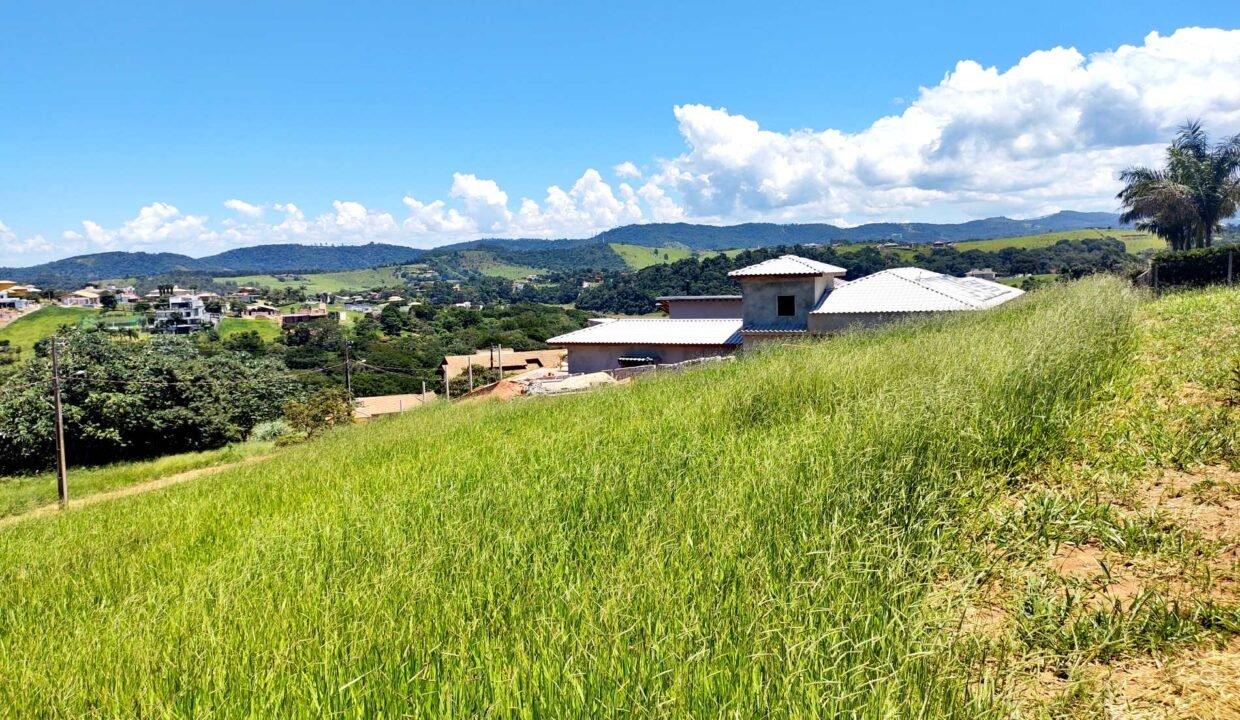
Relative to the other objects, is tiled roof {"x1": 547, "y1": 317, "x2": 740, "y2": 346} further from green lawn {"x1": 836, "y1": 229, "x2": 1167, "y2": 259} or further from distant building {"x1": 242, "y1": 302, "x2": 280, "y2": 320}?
distant building {"x1": 242, "y1": 302, "x2": 280, "y2": 320}

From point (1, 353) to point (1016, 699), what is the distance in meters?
89.3

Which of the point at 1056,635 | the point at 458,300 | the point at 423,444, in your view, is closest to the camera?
the point at 1056,635

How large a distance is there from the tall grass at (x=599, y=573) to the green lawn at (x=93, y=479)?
748 inches

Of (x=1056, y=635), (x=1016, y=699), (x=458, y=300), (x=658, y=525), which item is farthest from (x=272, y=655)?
(x=458, y=300)

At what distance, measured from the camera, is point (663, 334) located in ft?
94.3

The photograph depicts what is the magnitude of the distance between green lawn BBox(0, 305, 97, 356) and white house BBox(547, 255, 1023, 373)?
8029cm

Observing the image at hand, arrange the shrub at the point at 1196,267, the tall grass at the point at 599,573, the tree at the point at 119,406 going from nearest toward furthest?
the tall grass at the point at 599,573, the shrub at the point at 1196,267, the tree at the point at 119,406

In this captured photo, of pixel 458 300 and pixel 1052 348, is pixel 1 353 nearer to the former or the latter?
pixel 1052 348

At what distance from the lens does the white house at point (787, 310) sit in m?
22.5

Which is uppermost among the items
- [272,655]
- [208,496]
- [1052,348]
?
[1052,348]

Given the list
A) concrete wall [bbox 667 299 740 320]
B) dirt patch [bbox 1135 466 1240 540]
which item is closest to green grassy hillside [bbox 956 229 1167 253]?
concrete wall [bbox 667 299 740 320]

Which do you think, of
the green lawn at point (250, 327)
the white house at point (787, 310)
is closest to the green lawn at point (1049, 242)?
the white house at point (787, 310)

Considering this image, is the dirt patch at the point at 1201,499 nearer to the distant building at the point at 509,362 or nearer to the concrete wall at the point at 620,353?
the concrete wall at the point at 620,353

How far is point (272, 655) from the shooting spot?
9.41 ft
